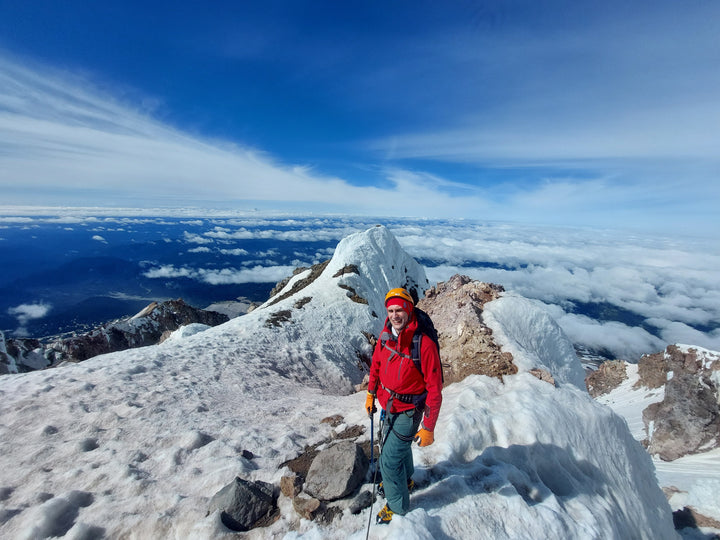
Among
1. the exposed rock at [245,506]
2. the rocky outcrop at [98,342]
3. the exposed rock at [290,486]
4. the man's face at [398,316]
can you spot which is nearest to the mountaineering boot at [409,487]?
the exposed rock at [290,486]

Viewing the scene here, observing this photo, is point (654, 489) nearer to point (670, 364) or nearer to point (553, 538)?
point (553, 538)

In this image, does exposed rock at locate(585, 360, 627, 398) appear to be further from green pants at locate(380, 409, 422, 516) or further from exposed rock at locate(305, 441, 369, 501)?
green pants at locate(380, 409, 422, 516)

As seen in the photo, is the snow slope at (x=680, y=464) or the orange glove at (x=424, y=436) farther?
the snow slope at (x=680, y=464)

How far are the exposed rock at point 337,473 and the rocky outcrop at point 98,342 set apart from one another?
148 feet

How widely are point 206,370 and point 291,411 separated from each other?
20.8 feet

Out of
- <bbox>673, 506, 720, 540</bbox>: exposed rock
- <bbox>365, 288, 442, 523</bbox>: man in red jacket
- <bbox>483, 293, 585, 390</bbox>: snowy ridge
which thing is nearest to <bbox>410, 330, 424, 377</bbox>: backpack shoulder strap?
<bbox>365, 288, 442, 523</bbox>: man in red jacket

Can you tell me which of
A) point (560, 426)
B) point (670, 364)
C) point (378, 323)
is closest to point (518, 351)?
point (560, 426)

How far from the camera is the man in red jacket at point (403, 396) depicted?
5270 mm

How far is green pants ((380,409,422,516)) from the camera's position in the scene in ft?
17.4

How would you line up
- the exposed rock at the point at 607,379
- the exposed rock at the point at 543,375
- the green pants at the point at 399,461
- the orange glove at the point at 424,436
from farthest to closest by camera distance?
the exposed rock at the point at 607,379 → the exposed rock at the point at 543,375 → the green pants at the point at 399,461 → the orange glove at the point at 424,436

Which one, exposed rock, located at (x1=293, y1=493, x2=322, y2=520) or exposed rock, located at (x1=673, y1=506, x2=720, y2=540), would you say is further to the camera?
exposed rock, located at (x1=673, y1=506, x2=720, y2=540)

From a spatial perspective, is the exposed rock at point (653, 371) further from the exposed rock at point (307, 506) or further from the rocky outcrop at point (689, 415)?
the exposed rock at point (307, 506)

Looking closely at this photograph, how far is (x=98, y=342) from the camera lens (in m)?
59.4

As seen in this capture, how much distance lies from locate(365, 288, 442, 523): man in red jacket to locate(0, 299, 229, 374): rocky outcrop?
46661 mm
